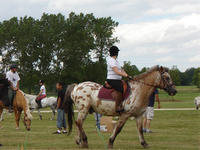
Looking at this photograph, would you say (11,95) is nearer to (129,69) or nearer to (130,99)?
(130,99)

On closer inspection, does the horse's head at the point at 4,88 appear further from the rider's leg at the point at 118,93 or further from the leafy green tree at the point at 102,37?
the leafy green tree at the point at 102,37

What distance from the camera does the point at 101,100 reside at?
1184 centimetres

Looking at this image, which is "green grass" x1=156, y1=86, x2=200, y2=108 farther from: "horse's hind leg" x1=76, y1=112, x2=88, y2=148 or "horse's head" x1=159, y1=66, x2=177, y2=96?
"horse's hind leg" x1=76, y1=112, x2=88, y2=148

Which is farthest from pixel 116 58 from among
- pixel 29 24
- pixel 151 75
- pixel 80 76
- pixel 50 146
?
pixel 29 24

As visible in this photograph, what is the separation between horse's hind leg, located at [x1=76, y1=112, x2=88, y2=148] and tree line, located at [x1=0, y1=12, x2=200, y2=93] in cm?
6154

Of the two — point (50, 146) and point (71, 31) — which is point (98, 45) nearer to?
point (71, 31)

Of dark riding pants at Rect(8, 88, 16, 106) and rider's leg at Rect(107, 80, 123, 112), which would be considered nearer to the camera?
rider's leg at Rect(107, 80, 123, 112)

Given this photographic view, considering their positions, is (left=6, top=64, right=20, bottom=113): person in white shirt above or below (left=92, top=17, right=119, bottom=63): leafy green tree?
below

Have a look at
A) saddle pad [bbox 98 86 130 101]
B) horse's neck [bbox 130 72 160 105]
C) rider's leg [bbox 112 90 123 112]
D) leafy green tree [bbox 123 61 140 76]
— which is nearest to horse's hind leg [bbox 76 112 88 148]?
saddle pad [bbox 98 86 130 101]

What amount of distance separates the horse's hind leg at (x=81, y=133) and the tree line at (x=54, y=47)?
6154 cm

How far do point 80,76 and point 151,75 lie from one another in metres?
65.8

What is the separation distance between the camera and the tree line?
3022 inches

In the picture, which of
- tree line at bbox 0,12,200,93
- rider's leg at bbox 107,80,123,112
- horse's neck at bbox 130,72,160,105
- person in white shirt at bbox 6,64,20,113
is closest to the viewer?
rider's leg at bbox 107,80,123,112

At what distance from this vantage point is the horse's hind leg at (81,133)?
1195 cm
